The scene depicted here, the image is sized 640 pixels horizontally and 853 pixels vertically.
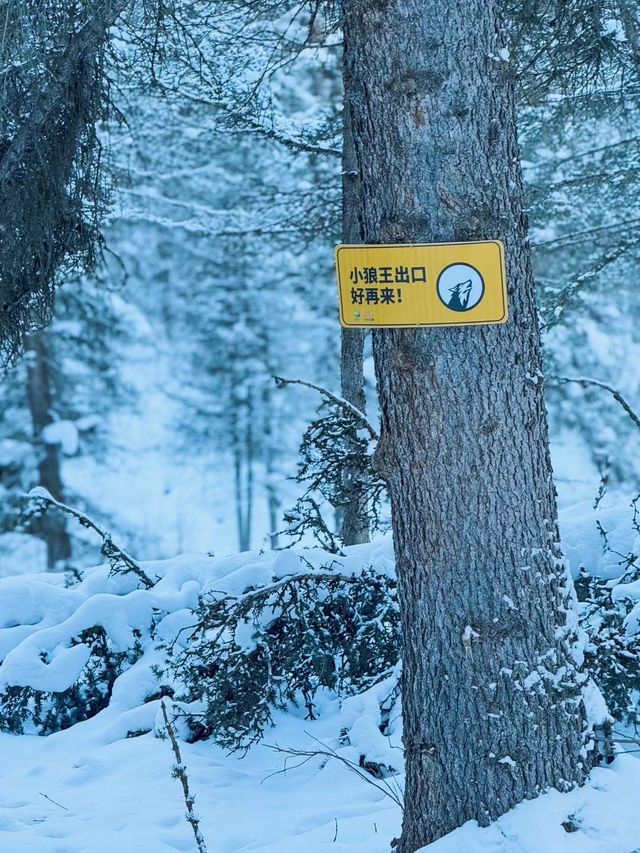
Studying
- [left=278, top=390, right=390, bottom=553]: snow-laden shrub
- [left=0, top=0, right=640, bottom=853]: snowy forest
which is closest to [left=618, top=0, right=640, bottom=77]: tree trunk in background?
[left=0, top=0, right=640, bottom=853]: snowy forest

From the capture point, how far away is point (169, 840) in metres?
4.14

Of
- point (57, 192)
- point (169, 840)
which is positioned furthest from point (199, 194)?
point (169, 840)

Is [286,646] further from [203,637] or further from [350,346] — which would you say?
[350,346]

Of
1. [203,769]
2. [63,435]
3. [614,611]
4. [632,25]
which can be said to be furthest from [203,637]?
[63,435]

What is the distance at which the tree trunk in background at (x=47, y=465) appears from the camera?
15.1 meters

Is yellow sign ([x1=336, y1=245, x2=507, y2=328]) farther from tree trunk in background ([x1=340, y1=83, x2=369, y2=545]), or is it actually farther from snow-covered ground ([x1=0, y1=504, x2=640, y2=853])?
tree trunk in background ([x1=340, y1=83, x2=369, y2=545])

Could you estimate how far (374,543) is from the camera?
5.77 meters

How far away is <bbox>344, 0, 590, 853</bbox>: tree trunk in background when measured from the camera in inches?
121

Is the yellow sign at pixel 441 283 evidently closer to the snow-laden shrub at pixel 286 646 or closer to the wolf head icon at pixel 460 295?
the wolf head icon at pixel 460 295

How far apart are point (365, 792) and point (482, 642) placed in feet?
5.88

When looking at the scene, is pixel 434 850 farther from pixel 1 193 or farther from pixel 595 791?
pixel 1 193

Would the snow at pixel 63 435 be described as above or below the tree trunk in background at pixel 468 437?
above

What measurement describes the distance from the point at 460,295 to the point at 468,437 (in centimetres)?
45

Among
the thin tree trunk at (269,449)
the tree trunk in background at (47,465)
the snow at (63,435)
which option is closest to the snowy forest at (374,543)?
the tree trunk in background at (47,465)
